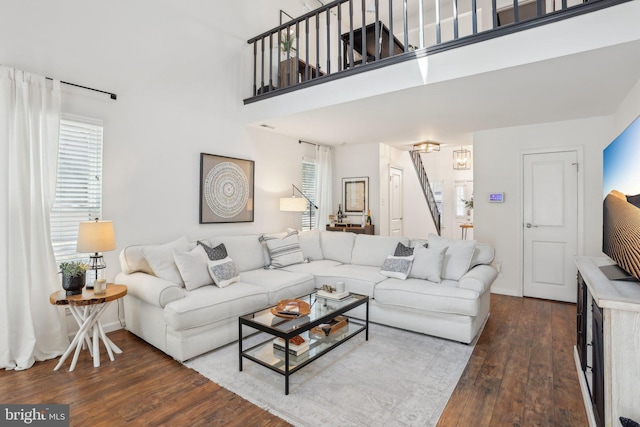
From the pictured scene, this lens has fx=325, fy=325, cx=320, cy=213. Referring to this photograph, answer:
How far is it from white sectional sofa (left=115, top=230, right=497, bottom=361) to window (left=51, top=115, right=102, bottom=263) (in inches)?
19.9

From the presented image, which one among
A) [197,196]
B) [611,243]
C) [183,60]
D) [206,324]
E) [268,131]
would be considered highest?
[183,60]

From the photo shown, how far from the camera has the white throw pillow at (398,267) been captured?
357 centimetres

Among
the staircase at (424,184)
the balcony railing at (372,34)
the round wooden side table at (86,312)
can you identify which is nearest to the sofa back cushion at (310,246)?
the balcony railing at (372,34)

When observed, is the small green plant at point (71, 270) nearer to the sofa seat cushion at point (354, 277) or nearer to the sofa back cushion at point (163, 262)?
the sofa back cushion at point (163, 262)

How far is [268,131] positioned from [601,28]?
393 cm

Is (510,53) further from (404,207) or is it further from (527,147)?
(404,207)

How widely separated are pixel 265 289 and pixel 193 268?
0.73 m

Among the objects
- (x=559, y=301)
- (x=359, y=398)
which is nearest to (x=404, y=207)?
(x=559, y=301)

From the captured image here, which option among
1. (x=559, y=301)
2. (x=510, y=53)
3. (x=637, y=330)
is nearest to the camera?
(x=637, y=330)

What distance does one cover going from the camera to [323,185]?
6176mm

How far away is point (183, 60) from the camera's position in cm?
392

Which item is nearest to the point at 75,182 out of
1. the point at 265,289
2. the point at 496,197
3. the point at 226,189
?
the point at 226,189

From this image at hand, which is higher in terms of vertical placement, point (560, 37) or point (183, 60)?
point (183, 60)

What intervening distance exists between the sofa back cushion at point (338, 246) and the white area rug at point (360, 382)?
165 centimetres
